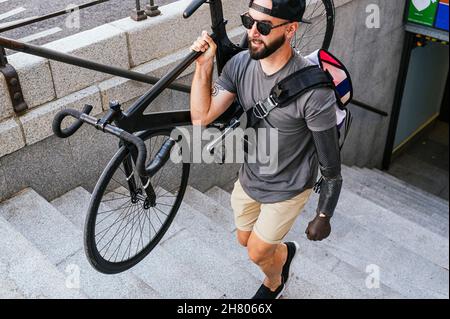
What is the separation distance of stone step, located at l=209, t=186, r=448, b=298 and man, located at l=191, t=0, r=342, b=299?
5.93 ft

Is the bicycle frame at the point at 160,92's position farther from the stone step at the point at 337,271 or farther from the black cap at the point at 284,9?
the stone step at the point at 337,271

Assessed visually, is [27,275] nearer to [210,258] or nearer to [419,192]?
[210,258]

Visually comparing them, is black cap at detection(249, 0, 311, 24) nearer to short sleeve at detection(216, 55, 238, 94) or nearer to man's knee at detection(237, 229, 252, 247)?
short sleeve at detection(216, 55, 238, 94)

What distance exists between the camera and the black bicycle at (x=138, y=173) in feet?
10.8

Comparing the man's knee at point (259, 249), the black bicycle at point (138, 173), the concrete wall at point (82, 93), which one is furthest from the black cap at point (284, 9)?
the concrete wall at point (82, 93)

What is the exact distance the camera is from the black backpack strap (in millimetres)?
2971

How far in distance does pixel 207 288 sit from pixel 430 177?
888cm

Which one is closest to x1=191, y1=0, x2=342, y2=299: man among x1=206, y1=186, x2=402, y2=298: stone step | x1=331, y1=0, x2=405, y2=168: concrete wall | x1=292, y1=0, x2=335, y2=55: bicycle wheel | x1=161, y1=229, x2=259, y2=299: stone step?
x1=161, y1=229, x2=259, y2=299: stone step

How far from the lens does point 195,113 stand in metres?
3.43

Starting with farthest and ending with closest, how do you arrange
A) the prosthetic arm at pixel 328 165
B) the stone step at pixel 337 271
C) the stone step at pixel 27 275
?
the stone step at pixel 337 271 → the stone step at pixel 27 275 → the prosthetic arm at pixel 328 165

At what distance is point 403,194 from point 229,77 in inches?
278

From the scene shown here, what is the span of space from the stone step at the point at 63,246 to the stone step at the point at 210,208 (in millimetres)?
1639
